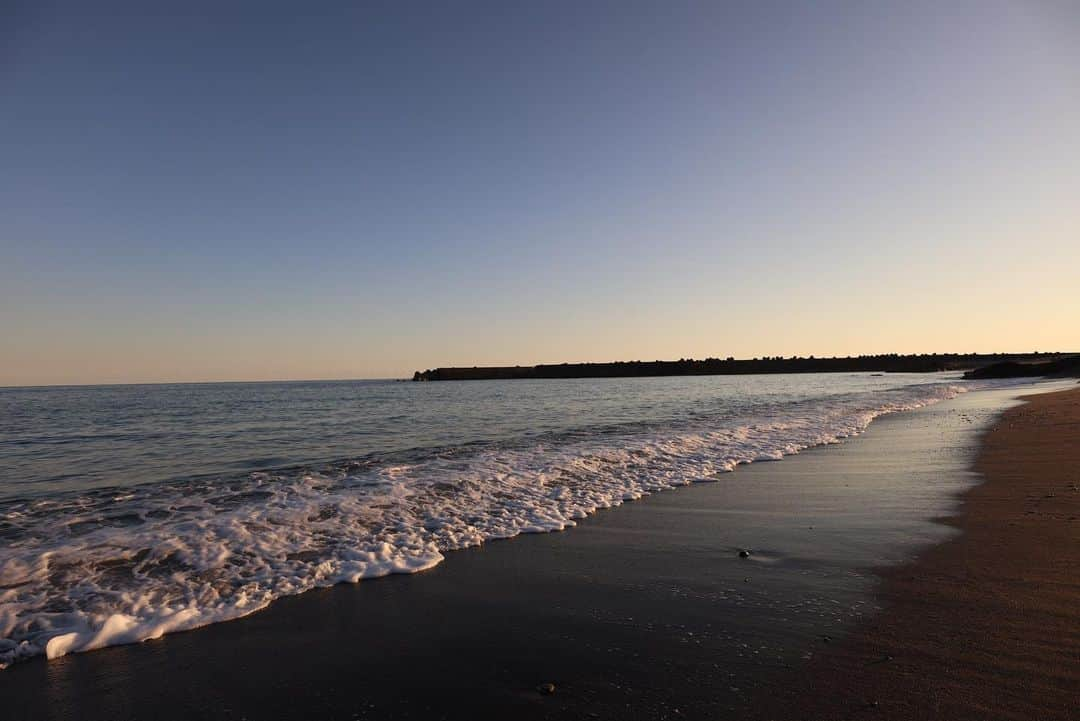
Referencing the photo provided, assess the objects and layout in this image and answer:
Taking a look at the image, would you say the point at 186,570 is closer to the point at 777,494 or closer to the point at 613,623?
the point at 613,623

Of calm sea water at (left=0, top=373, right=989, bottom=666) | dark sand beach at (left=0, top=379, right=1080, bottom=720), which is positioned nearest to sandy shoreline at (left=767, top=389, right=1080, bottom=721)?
dark sand beach at (left=0, top=379, right=1080, bottom=720)

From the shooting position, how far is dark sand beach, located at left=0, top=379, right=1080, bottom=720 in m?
3.06

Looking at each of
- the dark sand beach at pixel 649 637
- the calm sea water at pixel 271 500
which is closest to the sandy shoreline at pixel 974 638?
the dark sand beach at pixel 649 637

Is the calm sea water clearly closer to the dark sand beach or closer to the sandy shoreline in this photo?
the dark sand beach

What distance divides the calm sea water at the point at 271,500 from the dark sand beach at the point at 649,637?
0.56 m

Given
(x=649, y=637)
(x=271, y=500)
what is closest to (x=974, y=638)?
(x=649, y=637)

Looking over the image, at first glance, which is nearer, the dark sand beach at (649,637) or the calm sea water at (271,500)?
the dark sand beach at (649,637)

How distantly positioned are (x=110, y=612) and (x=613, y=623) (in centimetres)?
392

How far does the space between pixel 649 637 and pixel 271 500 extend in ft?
21.3

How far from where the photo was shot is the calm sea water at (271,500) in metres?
4.83

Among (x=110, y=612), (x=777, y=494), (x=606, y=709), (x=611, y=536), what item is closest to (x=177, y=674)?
(x=110, y=612)

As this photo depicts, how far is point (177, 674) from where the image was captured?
3551 millimetres

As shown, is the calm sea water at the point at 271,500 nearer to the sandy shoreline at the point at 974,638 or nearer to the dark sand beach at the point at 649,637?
the dark sand beach at the point at 649,637

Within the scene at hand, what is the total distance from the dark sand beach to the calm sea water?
1.85 ft
